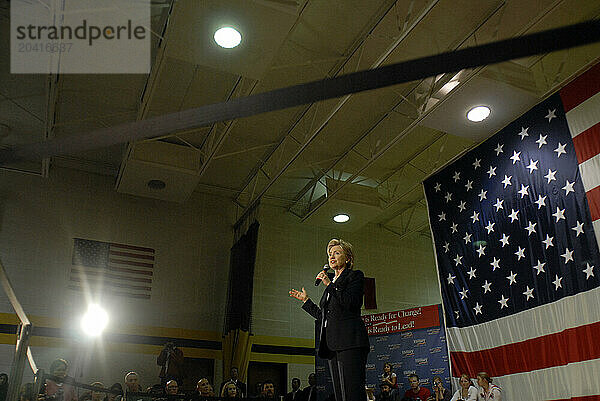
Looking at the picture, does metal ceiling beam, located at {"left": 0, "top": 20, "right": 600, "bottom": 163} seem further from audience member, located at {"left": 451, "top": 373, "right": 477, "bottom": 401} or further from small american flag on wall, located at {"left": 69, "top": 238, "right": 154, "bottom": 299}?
small american flag on wall, located at {"left": 69, "top": 238, "right": 154, "bottom": 299}

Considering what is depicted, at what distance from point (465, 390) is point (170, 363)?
6.13 meters

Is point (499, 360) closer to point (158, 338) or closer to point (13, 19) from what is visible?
point (158, 338)

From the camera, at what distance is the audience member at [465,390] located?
7.88 metres

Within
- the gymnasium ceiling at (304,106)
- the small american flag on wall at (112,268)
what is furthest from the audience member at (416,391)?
the small american flag on wall at (112,268)

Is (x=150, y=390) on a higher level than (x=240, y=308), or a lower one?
lower

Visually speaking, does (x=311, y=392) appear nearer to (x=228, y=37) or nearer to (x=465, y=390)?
(x=465, y=390)

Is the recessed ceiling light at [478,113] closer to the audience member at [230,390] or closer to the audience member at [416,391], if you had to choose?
the audience member at [416,391]

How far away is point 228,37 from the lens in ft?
22.7

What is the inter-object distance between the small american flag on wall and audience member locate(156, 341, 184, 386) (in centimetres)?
141

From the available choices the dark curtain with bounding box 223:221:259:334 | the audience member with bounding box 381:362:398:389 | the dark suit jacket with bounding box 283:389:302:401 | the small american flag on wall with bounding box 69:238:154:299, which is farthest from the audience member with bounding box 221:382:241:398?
the small american flag on wall with bounding box 69:238:154:299

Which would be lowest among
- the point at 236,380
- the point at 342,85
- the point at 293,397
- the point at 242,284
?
the point at 293,397

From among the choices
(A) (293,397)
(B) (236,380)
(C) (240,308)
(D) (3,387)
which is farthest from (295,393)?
(D) (3,387)

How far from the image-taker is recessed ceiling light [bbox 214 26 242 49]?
22.3ft

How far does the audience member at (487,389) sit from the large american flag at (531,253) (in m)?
0.12
